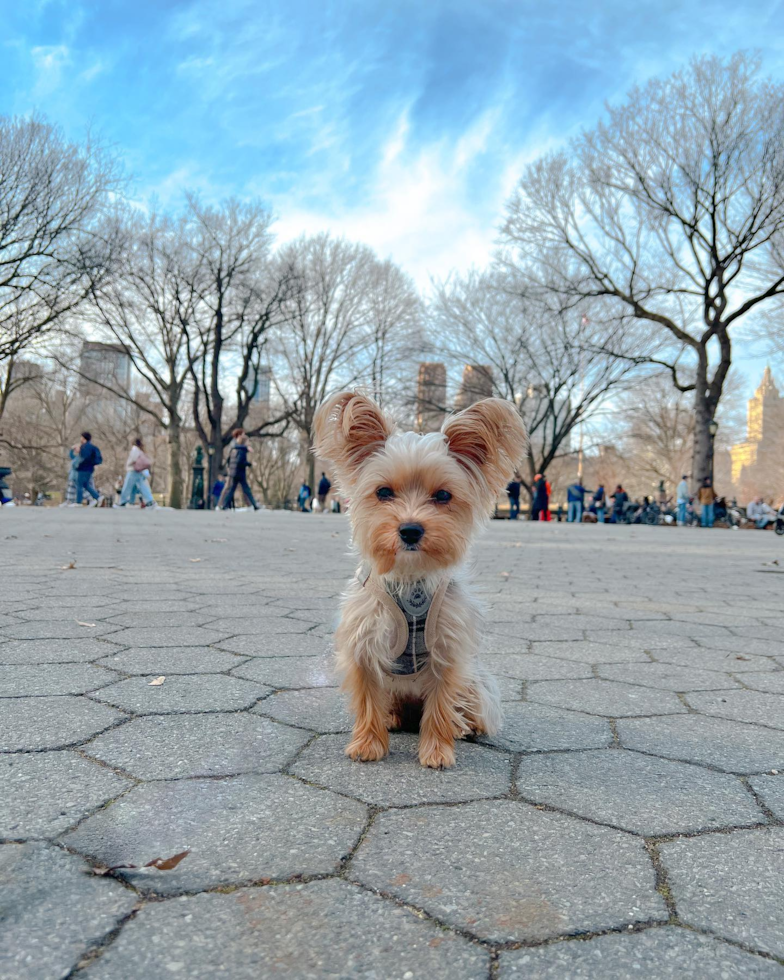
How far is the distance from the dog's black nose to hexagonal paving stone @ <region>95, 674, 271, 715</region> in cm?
112

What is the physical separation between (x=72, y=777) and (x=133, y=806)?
0.30 metres

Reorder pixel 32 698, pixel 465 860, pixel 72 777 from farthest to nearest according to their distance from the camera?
pixel 32 698 < pixel 72 777 < pixel 465 860

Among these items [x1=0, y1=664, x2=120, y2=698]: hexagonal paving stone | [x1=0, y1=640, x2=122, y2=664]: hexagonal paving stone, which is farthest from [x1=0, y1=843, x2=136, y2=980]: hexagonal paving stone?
[x1=0, y1=640, x2=122, y2=664]: hexagonal paving stone

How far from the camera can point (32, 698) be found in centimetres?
287

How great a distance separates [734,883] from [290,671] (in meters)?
2.25

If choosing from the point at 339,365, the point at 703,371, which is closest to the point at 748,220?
the point at 703,371

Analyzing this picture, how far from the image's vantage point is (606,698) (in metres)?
3.25

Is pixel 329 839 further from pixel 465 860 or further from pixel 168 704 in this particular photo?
pixel 168 704

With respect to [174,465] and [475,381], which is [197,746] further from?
[475,381]

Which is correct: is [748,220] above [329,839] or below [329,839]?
above

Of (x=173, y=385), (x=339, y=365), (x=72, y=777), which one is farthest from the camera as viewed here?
(x=339, y=365)

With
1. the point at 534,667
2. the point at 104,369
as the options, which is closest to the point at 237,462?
the point at 104,369

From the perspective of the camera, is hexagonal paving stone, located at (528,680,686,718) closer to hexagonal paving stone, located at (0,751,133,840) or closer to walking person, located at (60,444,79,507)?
hexagonal paving stone, located at (0,751,133,840)

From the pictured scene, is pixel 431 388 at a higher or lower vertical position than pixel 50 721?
higher
